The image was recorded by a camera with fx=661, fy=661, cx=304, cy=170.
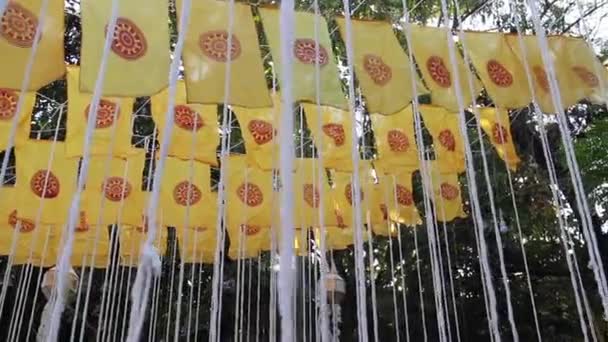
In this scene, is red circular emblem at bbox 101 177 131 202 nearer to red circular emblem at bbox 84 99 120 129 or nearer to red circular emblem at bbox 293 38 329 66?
red circular emblem at bbox 84 99 120 129

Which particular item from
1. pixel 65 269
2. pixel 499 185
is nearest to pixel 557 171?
pixel 499 185

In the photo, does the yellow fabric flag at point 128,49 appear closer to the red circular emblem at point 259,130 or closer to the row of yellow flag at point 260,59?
the row of yellow flag at point 260,59

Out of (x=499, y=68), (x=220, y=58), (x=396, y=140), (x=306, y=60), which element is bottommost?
(x=220, y=58)

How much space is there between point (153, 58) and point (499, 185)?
4.91 meters

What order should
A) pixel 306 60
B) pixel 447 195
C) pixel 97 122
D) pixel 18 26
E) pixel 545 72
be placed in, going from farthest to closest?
pixel 447 195 → pixel 97 122 → pixel 545 72 → pixel 306 60 → pixel 18 26

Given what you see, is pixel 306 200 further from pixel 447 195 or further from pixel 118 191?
pixel 118 191

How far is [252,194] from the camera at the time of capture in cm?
527

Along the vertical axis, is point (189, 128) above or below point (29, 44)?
above

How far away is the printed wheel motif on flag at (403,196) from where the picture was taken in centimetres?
560

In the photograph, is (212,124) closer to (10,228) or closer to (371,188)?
(371,188)

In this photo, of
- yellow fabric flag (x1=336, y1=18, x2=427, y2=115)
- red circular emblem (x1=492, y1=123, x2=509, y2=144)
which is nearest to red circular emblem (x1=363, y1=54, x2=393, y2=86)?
yellow fabric flag (x1=336, y1=18, x2=427, y2=115)

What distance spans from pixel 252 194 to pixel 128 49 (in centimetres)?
248

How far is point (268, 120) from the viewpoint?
15.0 feet

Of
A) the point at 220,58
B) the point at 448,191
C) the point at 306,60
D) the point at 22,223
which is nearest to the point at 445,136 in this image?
the point at 448,191
